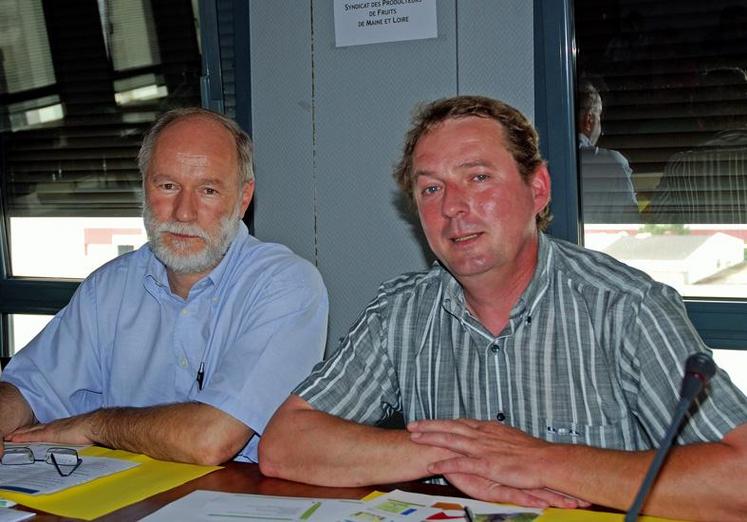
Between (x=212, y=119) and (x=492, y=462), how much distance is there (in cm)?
131

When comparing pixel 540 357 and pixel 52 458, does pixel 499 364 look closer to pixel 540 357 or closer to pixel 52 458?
pixel 540 357

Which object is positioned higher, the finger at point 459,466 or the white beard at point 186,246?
the white beard at point 186,246

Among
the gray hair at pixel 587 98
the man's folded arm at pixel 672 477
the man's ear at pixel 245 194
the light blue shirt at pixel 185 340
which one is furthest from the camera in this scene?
the gray hair at pixel 587 98

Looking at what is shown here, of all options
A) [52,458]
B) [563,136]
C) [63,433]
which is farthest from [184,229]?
[563,136]

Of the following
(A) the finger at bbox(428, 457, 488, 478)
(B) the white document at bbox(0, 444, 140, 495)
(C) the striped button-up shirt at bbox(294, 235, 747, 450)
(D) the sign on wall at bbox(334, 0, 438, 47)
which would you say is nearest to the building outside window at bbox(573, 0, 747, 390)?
(D) the sign on wall at bbox(334, 0, 438, 47)

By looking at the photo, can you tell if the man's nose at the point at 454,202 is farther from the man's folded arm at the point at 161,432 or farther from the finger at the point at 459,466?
the man's folded arm at the point at 161,432

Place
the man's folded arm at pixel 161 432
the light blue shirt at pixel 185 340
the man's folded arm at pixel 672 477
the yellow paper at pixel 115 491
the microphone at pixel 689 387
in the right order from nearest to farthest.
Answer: the microphone at pixel 689 387
the man's folded arm at pixel 672 477
the yellow paper at pixel 115 491
the man's folded arm at pixel 161 432
the light blue shirt at pixel 185 340

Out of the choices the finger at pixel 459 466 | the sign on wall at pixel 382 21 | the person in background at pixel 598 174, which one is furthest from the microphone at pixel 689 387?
the sign on wall at pixel 382 21

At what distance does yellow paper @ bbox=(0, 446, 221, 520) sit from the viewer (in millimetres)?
A: 1502

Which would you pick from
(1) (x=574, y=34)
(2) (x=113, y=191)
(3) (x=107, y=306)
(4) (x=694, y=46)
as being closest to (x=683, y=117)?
(4) (x=694, y=46)

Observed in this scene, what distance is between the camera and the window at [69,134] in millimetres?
3633

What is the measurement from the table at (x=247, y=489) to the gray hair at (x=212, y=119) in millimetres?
959

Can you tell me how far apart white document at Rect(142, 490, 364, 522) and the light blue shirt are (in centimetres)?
46

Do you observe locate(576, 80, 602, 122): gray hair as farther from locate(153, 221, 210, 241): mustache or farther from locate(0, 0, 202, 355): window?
locate(0, 0, 202, 355): window
